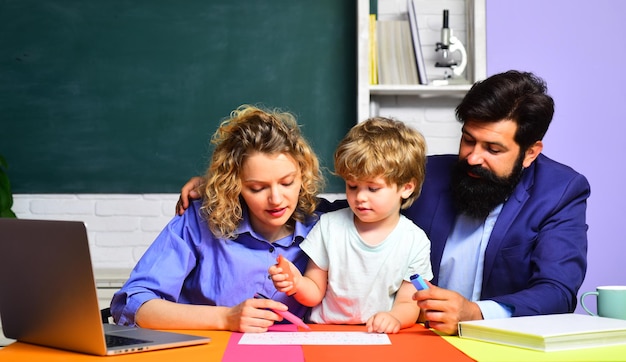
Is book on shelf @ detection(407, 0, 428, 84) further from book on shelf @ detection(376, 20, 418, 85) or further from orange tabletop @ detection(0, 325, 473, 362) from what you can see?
orange tabletop @ detection(0, 325, 473, 362)

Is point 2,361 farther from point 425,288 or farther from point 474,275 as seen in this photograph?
point 474,275

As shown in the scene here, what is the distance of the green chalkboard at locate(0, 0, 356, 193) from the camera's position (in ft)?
12.3

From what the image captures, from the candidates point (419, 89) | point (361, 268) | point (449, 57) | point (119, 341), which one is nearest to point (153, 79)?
point (419, 89)

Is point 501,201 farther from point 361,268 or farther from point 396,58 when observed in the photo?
point 396,58

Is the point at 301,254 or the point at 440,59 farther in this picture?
the point at 440,59

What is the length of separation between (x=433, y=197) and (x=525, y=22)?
169 centimetres

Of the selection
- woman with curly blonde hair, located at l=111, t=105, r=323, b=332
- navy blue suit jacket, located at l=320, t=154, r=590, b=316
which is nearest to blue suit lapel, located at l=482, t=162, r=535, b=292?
navy blue suit jacket, located at l=320, t=154, r=590, b=316

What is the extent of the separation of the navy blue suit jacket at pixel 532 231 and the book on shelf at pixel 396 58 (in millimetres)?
1294

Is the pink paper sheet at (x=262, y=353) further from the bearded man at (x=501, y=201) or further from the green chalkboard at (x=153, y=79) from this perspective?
the green chalkboard at (x=153, y=79)

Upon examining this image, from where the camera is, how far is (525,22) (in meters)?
3.70

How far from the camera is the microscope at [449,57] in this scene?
11.9 feet

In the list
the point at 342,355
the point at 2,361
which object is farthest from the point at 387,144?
the point at 2,361

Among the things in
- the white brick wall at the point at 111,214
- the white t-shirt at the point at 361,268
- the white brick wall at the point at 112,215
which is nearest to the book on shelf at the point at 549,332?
the white t-shirt at the point at 361,268

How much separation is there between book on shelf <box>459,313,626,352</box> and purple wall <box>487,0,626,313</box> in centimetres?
210
